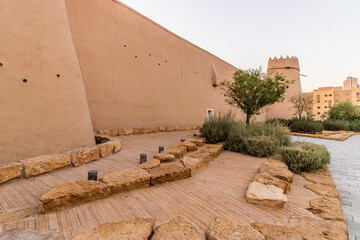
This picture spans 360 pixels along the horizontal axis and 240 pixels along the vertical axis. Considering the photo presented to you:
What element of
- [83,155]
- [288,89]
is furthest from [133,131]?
[288,89]

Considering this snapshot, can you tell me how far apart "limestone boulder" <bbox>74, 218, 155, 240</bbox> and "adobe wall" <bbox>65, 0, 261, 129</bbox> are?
216 inches

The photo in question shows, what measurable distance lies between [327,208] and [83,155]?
12.6 feet

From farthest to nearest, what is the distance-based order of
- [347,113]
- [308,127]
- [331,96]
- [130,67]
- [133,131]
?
[331,96]
[347,113]
[308,127]
[130,67]
[133,131]

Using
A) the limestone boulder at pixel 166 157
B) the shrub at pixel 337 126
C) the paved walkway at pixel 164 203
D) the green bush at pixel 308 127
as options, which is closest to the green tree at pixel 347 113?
the shrub at pixel 337 126

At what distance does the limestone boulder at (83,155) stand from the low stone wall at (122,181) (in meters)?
1.03

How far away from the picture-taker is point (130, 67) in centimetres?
755

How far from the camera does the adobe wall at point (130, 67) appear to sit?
6.36m

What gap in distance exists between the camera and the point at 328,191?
266 cm

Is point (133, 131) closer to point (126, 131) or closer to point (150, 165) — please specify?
point (126, 131)

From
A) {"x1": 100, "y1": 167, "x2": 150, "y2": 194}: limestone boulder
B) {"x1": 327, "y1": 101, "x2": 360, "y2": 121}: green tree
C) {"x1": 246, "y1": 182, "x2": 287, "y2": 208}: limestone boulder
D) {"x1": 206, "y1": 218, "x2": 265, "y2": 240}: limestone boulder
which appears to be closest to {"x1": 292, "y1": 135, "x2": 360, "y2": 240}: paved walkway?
{"x1": 246, "y1": 182, "x2": 287, "y2": 208}: limestone boulder

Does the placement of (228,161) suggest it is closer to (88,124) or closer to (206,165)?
(206,165)

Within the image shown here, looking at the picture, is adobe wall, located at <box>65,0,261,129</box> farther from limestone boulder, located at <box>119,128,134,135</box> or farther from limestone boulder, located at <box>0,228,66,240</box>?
limestone boulder, located at <box>0,228,66,240</box>

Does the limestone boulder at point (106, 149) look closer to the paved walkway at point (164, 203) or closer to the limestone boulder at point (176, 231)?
the paved walkway at point (164, 203)

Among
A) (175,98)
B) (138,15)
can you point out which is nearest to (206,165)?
(175,98)
